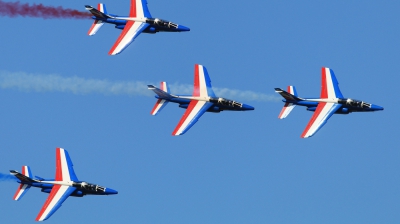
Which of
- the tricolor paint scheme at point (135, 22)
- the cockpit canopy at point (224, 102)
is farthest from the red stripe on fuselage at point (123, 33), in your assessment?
the cockpit canopy at point (224, 102)

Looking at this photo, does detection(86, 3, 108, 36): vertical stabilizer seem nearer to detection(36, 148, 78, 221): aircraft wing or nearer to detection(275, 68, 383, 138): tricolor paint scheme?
detection(36, 148, 78, 221): aircraft wing

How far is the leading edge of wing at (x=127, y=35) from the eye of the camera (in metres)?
166

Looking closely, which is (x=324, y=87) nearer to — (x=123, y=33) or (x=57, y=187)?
(x=123, y=33)

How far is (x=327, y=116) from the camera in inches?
6531

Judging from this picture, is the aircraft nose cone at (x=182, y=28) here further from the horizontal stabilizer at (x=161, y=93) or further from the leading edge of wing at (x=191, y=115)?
the leading edge of wing at (x=191, y=115)

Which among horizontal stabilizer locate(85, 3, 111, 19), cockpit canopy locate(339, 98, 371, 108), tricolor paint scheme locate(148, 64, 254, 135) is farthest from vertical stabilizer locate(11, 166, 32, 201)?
cockpit canopy locate(339, 98, 371, 108)

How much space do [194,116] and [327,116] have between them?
13.9m

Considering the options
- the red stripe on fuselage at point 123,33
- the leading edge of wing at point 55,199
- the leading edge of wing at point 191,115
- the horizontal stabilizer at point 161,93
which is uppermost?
the red stripe on fuselage at point 123,33

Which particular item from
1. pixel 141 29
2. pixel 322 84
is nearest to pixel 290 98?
pixel 322 84

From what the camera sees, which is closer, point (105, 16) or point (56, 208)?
point (56, 208)

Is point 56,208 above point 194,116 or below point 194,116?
below

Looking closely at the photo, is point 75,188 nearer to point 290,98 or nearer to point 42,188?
point 42,188

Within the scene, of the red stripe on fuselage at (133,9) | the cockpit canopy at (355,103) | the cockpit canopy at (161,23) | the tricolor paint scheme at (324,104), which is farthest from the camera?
the red stripe on fuselage at (133,9)

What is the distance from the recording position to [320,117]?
16588 cm
